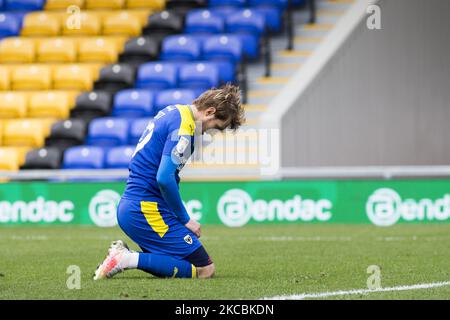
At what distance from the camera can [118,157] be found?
57.9 feet

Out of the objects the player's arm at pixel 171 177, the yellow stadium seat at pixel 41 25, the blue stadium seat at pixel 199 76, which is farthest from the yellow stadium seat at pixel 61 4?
the player's arm at pixel 171 177

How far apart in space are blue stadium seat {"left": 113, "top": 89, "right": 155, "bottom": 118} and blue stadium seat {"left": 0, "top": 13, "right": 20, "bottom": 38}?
3.66 metres

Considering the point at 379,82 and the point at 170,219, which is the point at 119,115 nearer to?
the point at 379,82

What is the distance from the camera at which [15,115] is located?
19406 millimetres

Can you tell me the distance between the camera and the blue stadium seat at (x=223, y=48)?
19500 millimetres

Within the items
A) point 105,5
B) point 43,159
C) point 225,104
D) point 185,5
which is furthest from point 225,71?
point 225,104

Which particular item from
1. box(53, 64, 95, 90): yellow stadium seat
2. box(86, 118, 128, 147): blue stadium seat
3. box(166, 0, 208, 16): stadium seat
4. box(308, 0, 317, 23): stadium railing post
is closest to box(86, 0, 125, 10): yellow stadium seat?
box(166, 0, 208, 16): stadium seat

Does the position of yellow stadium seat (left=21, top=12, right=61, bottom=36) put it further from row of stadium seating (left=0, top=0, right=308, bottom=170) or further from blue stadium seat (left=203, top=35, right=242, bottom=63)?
blue stadium seat (left=203, top=35, right=242, bottom=63)

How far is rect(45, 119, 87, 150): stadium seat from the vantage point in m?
18.6

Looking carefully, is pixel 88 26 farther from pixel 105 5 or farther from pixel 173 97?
pixel 173 97

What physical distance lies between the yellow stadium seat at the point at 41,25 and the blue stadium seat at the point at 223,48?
3.41 meters

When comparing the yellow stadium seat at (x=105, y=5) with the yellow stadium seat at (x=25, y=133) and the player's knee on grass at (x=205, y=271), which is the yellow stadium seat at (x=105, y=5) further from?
the player's knee on grass at (x=205, y=271)

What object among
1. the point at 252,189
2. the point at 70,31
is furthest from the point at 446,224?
the point at 70,31

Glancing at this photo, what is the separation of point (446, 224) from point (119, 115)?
666 cm
